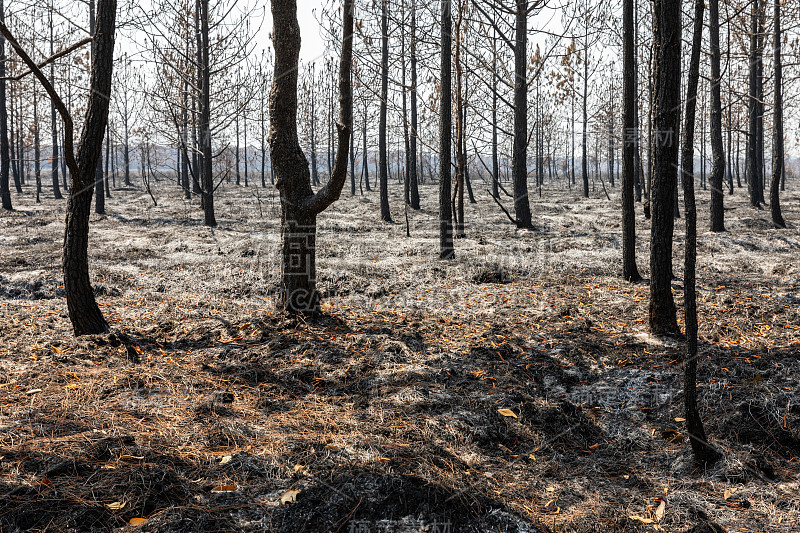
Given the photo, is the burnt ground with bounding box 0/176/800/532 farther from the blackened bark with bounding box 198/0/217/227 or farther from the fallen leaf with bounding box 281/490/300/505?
the blackened bark with bounding box 198/0/217/227

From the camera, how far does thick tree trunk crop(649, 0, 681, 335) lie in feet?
12.9

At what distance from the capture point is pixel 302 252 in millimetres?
5309

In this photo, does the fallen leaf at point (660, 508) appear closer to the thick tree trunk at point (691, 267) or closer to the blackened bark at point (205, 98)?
the thick tree trunk at point (691, 267)

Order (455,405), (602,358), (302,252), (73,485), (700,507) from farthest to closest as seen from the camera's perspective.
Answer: (302,252), (602,358), (455,405), (700,507), (73,485)

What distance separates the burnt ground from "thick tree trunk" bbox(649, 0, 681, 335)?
416mm

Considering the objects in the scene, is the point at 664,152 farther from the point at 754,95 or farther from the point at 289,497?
the point at 754,95

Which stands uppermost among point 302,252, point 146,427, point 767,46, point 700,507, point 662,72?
point 767,46

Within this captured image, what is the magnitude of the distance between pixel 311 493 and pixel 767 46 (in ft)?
60.1

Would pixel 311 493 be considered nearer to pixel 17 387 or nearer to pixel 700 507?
pixel 700 507

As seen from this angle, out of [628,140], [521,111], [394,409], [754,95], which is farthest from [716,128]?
[394,409]

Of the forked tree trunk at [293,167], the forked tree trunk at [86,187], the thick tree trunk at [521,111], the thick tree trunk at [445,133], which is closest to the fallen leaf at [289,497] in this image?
the forked tree trunk at [293,167]

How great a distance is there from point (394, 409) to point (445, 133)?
7.14 meters

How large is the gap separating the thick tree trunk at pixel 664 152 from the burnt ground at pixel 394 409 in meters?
0.42

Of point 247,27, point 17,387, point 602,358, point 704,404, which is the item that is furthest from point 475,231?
point 17,387
